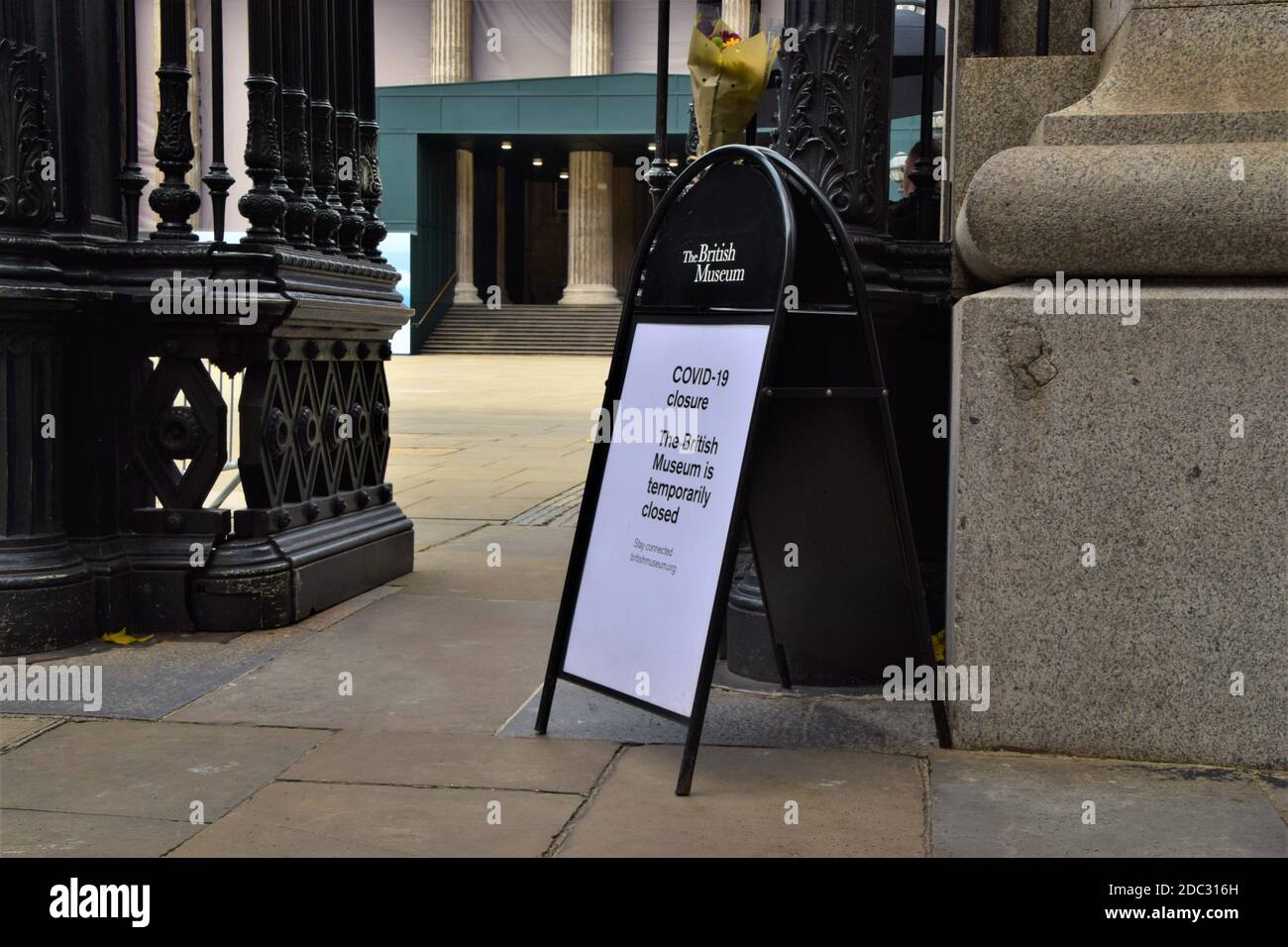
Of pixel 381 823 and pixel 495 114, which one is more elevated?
pixel 495 114

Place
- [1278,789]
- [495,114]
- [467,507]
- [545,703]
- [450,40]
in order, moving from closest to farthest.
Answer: [1278,789] < [545,703] < [467,507] < [495,114] < [450,40]

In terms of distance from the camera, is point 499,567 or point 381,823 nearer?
point 381,823

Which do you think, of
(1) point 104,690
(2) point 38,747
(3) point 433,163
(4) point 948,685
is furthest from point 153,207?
(3) point 433,163

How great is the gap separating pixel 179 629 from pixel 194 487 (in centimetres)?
52

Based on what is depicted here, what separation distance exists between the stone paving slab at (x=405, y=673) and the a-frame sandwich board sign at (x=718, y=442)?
19.5 inches

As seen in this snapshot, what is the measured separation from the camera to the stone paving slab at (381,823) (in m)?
3.15

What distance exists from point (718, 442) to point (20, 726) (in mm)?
2156

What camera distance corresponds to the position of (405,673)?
4812 millimetres

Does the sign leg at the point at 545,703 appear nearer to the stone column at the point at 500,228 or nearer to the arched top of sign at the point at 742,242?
the arched top of sign at the point at 742,242

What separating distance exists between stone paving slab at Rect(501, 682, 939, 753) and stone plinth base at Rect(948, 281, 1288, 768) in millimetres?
268

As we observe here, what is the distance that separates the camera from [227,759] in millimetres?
3830

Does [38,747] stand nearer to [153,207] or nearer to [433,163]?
[153,207]

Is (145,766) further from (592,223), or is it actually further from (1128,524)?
(592,223)

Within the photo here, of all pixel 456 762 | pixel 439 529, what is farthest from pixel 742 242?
pixel 439 529
